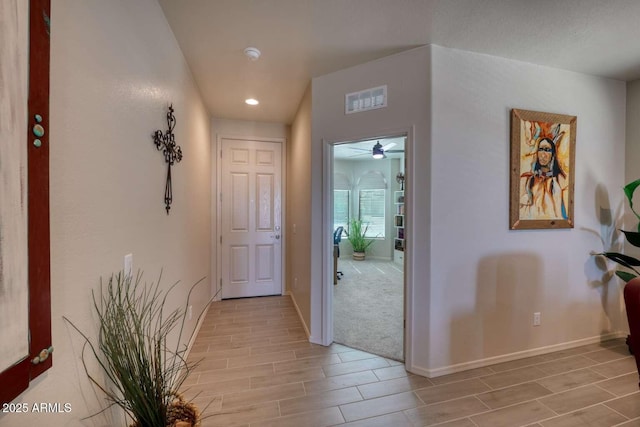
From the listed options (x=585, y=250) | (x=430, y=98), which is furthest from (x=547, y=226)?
(x=430, y=98)

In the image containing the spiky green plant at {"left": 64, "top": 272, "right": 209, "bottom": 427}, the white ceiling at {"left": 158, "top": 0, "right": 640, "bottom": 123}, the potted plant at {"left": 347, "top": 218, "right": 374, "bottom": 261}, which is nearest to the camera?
the spiky green plant at {"left": 64, "top": 272, "right": 209, "bottom": 427}

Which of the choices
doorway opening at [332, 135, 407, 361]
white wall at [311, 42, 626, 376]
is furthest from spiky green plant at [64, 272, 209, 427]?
doorway opening at [332, 135, 407, 361]

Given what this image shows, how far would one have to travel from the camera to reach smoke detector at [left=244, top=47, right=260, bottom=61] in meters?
2.03

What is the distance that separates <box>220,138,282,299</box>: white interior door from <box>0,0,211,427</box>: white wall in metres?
1.92

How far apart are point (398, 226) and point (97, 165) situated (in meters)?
5.87

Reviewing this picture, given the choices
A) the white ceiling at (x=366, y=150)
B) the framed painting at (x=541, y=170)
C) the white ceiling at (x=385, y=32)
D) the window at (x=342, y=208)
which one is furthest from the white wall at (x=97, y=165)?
the window at (x=342, y=208)

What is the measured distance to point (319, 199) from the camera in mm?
2498

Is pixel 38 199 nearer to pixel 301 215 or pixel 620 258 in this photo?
pixel 301 215

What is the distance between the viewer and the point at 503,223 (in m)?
2.22

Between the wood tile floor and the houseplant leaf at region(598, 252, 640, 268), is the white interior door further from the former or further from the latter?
the houseplant leaf at region(598, 252, 640, 268)

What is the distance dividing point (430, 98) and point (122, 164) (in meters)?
2.09

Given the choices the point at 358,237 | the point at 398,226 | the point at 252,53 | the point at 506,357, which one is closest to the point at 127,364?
the point at 252,53

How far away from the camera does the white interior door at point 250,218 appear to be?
3.73 m

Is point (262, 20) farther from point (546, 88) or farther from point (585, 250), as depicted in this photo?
point (585, 250)
